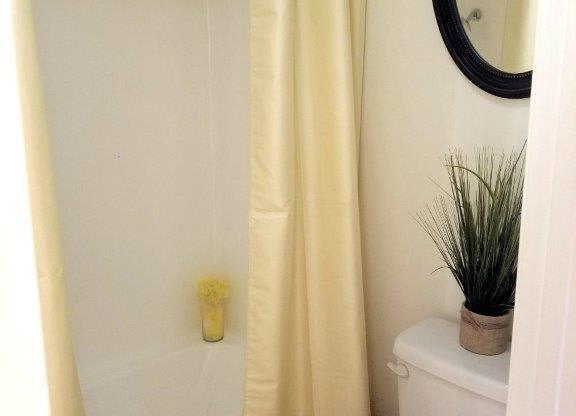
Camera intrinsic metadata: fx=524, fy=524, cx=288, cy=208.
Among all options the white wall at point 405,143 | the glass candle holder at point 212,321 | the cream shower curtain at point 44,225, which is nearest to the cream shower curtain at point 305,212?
the white wall at point 405,143

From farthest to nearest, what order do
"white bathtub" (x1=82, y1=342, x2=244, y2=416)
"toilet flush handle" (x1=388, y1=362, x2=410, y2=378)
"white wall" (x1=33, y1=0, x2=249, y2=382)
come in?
"white bathtub" (x1=82, y1=342, x2=244, y2=416), "white wall" (x1=33, y1=0, x2=249, y2=382), "toilet flush handle" (x1=388, y1=362, x2=410, y2=378)

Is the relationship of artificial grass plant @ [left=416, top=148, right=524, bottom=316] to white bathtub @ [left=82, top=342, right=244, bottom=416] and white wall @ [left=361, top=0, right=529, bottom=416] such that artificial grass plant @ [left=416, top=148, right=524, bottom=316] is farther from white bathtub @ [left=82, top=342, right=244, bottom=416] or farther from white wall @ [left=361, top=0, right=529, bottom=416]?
white bathtub @ [left=82, top=342, right=244, bottom=416]

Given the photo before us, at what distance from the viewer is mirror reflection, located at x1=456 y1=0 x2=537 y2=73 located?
3.63 feet

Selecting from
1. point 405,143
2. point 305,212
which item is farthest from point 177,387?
point 405,143

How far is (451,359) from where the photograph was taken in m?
1.15

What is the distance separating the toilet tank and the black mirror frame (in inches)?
22.6

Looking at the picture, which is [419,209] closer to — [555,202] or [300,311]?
[300,311]

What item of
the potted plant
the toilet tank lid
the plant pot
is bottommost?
the toilet tank lid

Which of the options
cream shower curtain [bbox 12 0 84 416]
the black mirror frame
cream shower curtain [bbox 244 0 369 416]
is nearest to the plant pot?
cream shower curtain [bbox 244 0 369 416]

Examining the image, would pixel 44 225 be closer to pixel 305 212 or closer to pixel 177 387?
pixel 305 212

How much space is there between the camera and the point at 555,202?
20.5 inches

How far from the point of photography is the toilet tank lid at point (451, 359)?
108 cm

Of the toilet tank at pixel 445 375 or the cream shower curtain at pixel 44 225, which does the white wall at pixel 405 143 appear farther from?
the cream shower curtain at pixel 44 225

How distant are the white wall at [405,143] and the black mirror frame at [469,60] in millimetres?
29
